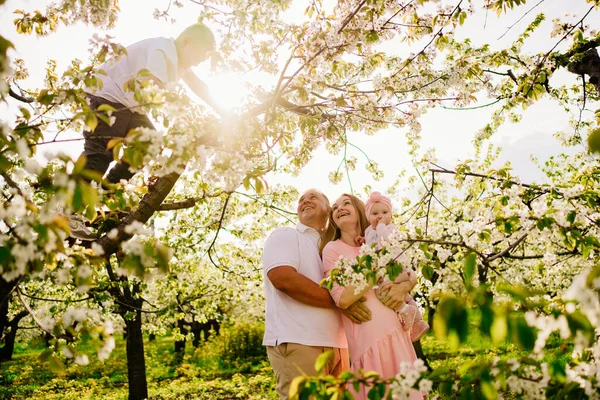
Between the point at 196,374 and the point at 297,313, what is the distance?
13.1 metres

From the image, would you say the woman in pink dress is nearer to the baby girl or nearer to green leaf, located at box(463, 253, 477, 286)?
the baby girl

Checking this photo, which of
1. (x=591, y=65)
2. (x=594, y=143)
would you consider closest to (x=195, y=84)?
(x=594, y=143)

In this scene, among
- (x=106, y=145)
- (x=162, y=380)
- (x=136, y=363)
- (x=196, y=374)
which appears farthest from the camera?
(x=196, y=374)

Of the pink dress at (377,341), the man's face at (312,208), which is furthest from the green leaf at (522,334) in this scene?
the man's face at (312,208)

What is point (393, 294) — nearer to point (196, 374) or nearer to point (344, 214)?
point (344, 214)

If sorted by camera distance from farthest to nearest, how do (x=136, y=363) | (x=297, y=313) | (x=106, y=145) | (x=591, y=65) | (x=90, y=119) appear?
(x=136, y=363)
(x=591, y=65)
(x=106, y=145)
(x=297, y=313)
(x=90, y=119)

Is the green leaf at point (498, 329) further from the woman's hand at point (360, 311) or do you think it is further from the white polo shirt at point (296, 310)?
the white polo shirt at point (296, 310)

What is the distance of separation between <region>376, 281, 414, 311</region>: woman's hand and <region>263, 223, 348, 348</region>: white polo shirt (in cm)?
35

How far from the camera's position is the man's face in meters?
3.25

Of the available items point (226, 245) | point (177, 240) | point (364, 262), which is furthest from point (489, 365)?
point (226, 245)

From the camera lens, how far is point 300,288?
266 cm

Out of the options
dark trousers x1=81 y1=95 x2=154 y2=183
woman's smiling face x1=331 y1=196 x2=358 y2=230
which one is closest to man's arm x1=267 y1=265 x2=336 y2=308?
woman's smiling face x1=331 y1=196 x2=358 y2=230

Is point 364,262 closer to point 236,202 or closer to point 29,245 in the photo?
point 29,245

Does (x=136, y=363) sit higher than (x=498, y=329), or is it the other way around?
(x=498, y=329)
